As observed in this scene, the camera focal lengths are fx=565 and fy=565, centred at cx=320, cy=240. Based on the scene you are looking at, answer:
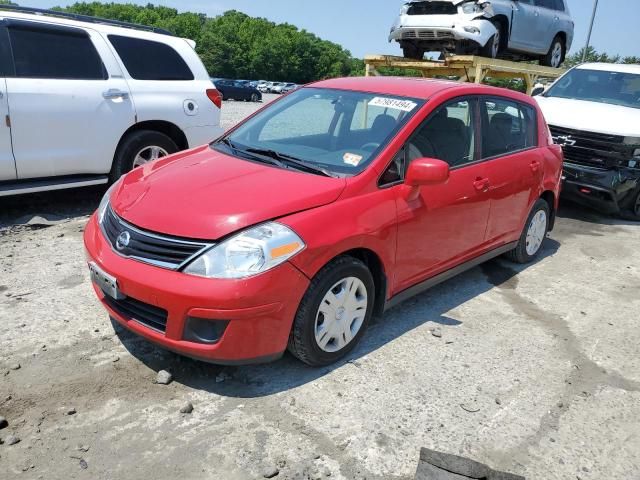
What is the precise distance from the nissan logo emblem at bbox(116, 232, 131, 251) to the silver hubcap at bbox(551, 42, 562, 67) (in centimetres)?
1187

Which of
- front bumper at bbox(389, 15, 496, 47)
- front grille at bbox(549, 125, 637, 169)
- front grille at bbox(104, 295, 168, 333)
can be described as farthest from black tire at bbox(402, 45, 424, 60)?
front grille at bbox(104, 295, 168, 333)

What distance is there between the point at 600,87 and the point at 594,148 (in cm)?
168

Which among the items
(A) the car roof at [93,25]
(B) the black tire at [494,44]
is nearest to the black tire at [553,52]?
(B) the black tire at [494,44]

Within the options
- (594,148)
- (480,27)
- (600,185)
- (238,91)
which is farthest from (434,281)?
(238,91)

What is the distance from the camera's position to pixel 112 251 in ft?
10.4

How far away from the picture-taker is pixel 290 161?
12.1 ft

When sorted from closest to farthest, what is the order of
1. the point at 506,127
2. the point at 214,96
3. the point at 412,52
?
1. the point at 506,127
2. the point at 214,96
3. the point at 412,52

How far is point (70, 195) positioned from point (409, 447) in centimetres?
541

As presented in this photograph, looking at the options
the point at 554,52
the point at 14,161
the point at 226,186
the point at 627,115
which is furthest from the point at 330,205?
the point at 554,52

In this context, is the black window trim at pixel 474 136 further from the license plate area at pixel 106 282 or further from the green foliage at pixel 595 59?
the green foliage at pixel 595 59

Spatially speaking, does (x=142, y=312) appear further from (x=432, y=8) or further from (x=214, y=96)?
(x=432, y=8)

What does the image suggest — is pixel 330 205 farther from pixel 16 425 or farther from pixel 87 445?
pixel 16 425

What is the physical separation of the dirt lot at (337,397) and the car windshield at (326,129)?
1252 millimetres

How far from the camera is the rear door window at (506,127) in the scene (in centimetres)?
452
